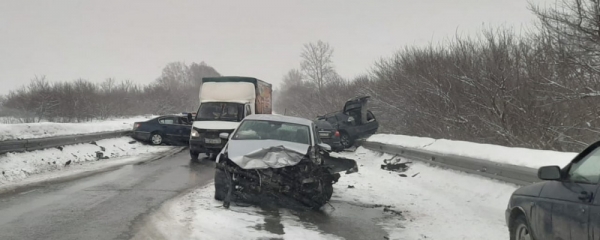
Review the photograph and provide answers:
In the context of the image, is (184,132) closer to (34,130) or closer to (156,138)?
(156,138)

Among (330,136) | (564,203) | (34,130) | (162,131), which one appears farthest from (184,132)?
(564,203)

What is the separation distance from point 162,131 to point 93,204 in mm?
14656

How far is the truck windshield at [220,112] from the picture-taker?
17562mm

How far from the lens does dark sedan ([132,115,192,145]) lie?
22.2m

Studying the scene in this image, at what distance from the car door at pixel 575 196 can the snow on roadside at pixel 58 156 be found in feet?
35.5

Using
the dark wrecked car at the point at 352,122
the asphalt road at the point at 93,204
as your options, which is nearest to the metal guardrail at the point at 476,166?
the asphalt road at the point at 93,204

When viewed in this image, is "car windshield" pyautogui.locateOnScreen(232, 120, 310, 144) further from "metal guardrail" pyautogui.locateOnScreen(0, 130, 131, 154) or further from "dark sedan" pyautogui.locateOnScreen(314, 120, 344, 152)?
"dark sedan" pyautogui.locateOnScreen(314, 120, 344, 152)

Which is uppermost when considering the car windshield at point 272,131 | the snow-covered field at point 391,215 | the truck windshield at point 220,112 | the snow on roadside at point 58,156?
the truck windshield at point 220,112

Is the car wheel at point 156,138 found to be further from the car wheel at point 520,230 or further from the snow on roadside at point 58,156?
the car wheel at point 520,230

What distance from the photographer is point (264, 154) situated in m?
8.22

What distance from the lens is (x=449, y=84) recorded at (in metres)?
18.8

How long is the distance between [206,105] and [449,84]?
950 centimetres

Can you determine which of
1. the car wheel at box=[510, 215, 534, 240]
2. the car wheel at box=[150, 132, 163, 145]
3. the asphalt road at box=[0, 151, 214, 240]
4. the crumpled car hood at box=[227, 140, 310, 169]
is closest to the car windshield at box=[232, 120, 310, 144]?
the crumpled car hood at box=[227, 140, 310, 169]

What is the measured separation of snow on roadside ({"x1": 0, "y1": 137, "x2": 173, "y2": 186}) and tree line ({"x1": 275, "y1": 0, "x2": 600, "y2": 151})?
11598 millimetres
